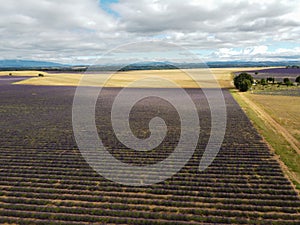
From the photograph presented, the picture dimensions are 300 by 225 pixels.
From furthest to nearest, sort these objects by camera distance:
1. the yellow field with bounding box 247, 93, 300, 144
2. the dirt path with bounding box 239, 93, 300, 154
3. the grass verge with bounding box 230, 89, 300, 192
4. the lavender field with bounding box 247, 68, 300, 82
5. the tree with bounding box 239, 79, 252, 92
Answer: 1. the lavender field with bounding box 247, 68, 300, 82
2. the tree with bounding box 239, 79, 252, 92
3. the yellow field with bounding box 247, 93, 300, 144
4. the dirt path with bounding box 239, 93, 300, 154
5. the grass verge with bounding box 230, 89, 300, 192

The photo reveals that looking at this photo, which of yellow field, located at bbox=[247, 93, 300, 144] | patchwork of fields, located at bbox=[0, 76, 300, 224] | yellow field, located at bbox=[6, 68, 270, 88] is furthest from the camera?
yellow field, located at bbox=[6, 68, 270, 88]

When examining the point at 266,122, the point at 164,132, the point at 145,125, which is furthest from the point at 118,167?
the point at 266,122

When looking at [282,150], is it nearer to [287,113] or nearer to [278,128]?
[278,128]

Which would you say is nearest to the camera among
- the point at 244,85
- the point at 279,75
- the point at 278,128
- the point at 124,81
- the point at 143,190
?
the point at 143,190

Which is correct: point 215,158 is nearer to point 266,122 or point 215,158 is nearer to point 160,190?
point 160,190

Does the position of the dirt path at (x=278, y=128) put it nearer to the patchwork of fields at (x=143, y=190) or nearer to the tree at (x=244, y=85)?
the patchwork of fields at (x=143, y=190)

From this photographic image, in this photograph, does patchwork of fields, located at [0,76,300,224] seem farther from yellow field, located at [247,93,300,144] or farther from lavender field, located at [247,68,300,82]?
lavender field, located at [247,68,300,82]

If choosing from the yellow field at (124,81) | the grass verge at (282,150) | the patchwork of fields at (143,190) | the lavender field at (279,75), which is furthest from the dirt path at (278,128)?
the lavender field at (279,75)

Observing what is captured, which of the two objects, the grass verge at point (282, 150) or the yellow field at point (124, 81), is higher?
the yellow field at point (124, 81)

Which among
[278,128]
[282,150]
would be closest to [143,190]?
[282,150]

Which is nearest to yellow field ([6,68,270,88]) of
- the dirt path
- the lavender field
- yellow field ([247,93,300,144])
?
the lavender field

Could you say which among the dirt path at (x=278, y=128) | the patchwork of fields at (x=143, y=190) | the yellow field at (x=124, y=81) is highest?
the yellow field at (x=124, y=81)
